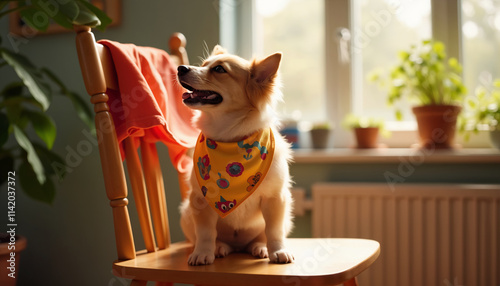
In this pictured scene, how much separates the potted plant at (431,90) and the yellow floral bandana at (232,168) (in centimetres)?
97

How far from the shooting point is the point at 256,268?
0.92 m

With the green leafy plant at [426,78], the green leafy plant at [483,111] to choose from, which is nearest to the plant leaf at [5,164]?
the green leafy plant at [426,78]

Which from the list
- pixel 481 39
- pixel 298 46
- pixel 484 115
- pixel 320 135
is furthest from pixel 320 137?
pixel 481 39

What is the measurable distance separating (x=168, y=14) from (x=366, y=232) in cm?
129

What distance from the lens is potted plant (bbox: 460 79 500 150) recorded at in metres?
1.71

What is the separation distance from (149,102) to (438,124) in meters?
1.24

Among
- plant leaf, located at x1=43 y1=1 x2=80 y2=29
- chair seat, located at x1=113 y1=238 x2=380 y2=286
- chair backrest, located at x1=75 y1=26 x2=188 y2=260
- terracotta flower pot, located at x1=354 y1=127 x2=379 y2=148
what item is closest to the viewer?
chair seat, located at x1=113 y1=238 x2=380 y2=286

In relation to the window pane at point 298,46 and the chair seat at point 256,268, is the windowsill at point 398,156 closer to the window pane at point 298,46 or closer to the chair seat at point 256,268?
the window pane at point 298,46

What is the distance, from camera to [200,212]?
1.05 meters

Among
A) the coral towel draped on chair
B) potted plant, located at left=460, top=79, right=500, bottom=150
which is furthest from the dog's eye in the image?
potted plant, located at left=460, top=79, right=500, bottom=150

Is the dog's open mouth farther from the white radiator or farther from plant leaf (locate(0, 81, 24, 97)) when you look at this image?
plant leaf (locate(0, 81, 24, 97))

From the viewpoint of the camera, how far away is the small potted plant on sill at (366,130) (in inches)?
73.5

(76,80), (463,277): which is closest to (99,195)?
(76,80)

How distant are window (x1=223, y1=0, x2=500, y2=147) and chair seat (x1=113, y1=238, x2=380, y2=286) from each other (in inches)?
41.0
